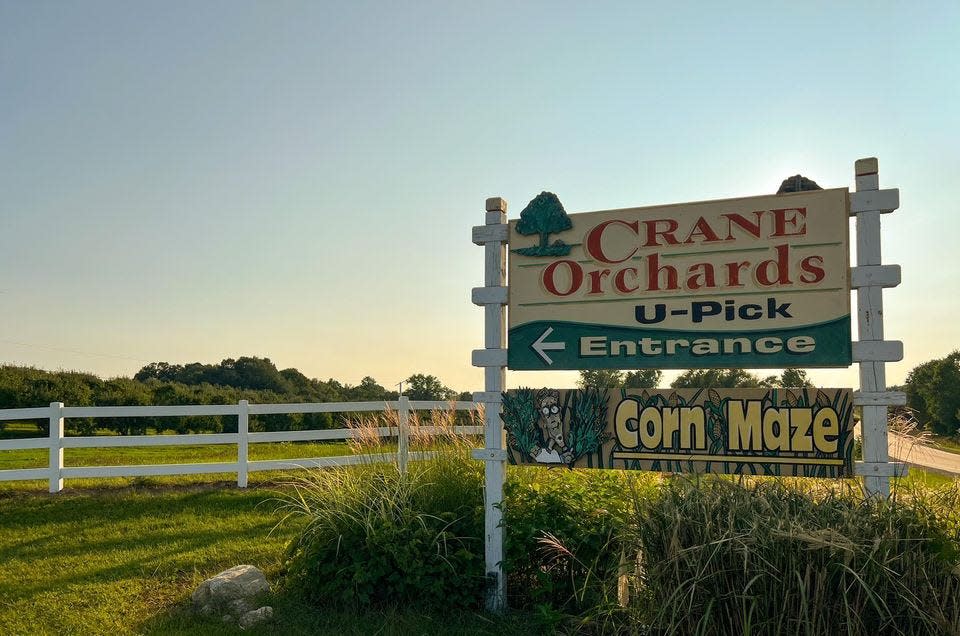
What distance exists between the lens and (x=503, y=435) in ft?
19.2

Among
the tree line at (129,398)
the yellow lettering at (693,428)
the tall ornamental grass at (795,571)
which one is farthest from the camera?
the tree line at (129,398)

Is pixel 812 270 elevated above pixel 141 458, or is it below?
above

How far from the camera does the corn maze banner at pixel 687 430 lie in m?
5.16

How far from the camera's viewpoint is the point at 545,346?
5891 millimetres

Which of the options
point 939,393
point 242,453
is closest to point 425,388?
point 242,453

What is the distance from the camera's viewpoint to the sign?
526 cm

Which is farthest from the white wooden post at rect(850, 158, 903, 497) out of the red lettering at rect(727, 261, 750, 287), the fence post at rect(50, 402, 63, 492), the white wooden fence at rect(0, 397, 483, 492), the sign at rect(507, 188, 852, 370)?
the fence post at rect(50, 402, 63, 492)

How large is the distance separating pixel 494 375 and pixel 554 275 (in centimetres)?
100

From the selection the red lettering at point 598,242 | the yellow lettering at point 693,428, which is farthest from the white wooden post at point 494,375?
the yellow lettering at point 693,428

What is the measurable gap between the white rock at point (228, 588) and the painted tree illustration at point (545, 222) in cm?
366

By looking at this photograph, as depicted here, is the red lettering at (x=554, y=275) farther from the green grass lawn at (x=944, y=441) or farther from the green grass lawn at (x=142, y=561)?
the green grass lawn at (x=944, y=441)

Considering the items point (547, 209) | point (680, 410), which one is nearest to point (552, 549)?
point (680, 410)

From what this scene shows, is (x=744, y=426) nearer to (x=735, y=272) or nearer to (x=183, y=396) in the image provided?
(x=735, y=272)

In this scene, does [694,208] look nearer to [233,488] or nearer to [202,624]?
[202,624]
